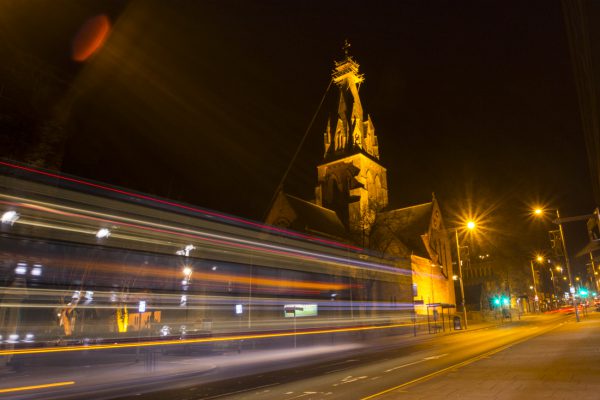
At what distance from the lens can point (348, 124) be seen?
7306 cm

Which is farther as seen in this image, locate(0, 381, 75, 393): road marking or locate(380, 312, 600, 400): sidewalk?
locate(0, 381, 75, 393): road marking

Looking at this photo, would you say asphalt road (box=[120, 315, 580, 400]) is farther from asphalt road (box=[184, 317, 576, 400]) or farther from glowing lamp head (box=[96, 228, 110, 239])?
glowing lamp head (box=[96, 228, 110, 239])

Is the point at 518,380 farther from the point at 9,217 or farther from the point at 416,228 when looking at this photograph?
the point at 416,228

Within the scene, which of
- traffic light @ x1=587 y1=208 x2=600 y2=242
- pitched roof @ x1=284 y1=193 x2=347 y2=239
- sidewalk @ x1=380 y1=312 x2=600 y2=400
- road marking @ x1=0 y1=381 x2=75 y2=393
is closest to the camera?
sidewalk @ x1=380 y1=312 x2=600 y2=400

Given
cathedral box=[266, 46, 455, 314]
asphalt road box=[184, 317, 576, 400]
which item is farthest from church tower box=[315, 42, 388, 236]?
asphalt road box=[184, 317, 576, 400]

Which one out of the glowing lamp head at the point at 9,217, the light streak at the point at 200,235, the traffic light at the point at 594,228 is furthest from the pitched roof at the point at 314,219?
the glowing lamp head at the point at 9,217

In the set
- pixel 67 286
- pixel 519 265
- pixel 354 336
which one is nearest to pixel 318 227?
pixel 354 336

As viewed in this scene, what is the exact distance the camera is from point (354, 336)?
30250 millimetres

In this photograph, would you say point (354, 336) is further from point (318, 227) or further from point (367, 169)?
point (367, 169)

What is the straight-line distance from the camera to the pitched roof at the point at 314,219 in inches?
2046

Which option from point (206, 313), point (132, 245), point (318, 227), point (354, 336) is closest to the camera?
point (132, 245)

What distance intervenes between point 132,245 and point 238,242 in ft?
13.2

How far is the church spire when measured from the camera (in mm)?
71188

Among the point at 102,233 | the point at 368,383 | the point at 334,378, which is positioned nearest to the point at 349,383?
the point at 368,383
